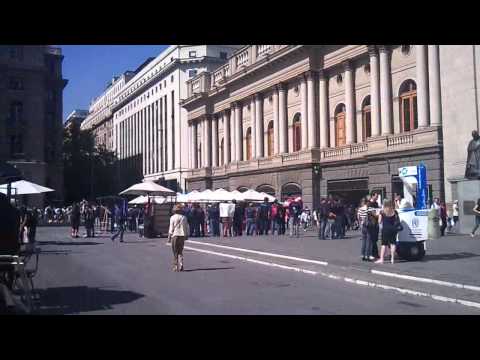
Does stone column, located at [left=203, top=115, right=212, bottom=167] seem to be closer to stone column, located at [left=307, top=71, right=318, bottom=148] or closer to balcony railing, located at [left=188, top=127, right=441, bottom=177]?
balcony railing, located at [left=188, top=127, right=441, bottom=177]

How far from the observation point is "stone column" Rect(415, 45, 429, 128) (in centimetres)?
3061

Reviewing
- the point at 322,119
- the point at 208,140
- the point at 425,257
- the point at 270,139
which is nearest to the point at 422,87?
the point at 322,119

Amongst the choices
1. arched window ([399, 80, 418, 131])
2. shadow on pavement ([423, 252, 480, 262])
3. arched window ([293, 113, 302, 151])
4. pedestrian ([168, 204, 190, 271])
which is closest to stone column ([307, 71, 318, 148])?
arched window ([293, 113, 302, 151])

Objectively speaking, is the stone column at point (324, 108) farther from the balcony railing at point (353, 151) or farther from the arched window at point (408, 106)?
the arched window at point (408, 106)

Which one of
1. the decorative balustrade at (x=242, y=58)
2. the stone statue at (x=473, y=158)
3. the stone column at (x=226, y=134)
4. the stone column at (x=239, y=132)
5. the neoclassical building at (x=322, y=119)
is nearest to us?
the stone statue at (x=473, y=158)

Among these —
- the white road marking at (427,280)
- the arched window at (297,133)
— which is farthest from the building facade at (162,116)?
the white road marking at (427,280)

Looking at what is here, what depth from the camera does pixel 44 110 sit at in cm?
7025

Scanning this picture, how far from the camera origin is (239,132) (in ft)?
169

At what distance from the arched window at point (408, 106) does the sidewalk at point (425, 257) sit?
33.9 ft

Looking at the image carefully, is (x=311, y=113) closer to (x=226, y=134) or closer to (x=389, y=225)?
(x=226, y=134)

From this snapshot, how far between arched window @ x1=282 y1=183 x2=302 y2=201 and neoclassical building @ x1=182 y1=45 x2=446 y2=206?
0.11 meters

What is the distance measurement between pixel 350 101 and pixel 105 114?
7979 centimetres

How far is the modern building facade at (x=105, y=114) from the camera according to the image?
4104 inches

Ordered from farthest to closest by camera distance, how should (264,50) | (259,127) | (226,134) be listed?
1. (226,134)
2. (259,127)
3. (264,50)
